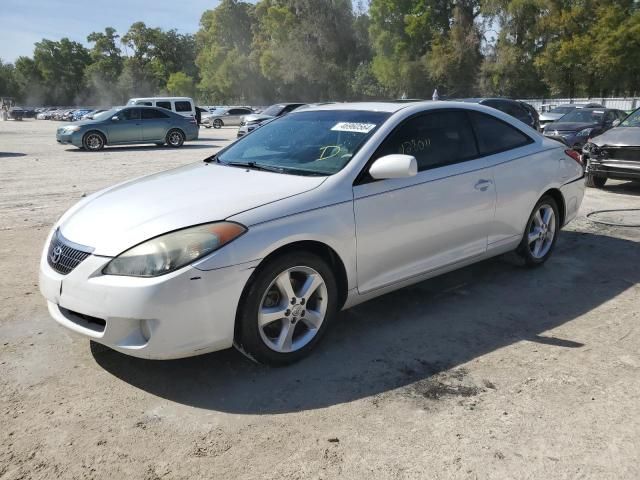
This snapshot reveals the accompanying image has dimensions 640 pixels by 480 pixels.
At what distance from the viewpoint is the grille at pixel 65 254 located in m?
3.26

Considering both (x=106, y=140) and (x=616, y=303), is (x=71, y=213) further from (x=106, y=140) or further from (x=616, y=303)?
(x=106, y=140)

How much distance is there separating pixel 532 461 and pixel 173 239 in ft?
6.73

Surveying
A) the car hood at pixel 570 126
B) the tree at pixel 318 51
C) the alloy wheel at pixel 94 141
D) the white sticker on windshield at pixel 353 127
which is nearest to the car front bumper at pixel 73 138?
the alloy wheel at pixel 94 141

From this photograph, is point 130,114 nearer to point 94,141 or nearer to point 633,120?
point 94,141

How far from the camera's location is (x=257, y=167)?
416 centimetres

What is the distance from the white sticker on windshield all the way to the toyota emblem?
2.01 m

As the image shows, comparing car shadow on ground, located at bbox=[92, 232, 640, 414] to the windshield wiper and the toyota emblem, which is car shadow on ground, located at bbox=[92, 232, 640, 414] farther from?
the windshield wiper

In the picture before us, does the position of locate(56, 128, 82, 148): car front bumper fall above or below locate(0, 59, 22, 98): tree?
below

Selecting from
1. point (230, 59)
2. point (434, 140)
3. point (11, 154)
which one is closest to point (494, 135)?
point (434, 140)

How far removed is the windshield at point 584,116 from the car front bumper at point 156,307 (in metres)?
14.7

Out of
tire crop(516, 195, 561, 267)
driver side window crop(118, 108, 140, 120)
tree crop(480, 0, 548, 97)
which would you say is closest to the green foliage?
tree crop(480, 0, 548, 97)

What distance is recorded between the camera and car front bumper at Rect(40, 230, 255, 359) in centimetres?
302

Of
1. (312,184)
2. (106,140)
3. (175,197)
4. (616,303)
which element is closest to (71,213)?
(175,197)

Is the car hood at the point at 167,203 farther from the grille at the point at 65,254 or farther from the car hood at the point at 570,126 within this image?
the car hood at the point at 570,126
